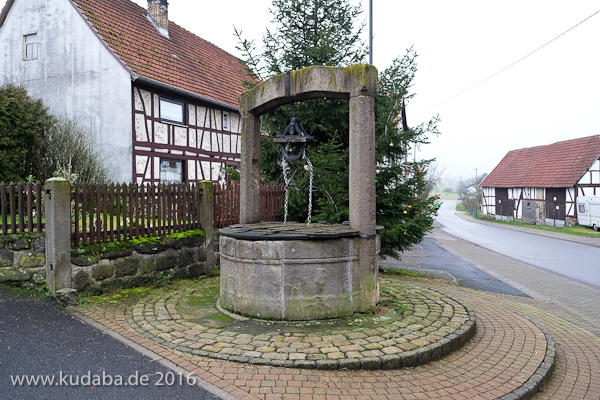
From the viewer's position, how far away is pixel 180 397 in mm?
3172

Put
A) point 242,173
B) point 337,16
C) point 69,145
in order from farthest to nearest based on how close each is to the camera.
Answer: point 69,145 < point 337,16 < point 242,173

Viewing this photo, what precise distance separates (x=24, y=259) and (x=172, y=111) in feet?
35.1

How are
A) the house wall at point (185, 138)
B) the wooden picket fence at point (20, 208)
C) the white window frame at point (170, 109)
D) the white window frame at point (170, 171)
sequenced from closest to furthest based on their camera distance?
the wooden picket fence at point (20, 208) < the house wall at point (185, 138) < the white window frame at point (170, 109) < the white window frame at point (170, 171)

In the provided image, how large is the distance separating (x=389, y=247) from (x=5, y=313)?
22.0ft

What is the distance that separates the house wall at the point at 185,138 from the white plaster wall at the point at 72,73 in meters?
0.49

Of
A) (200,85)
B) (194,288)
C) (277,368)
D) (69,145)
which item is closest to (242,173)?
(194,288)

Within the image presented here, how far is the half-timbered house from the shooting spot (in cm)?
1408

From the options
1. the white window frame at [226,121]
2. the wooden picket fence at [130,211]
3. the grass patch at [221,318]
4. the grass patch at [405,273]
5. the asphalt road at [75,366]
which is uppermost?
the white window frame at [226,121]

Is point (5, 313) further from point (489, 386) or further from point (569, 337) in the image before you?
point (569, 337)

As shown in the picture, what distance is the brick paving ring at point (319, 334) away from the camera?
3791mm

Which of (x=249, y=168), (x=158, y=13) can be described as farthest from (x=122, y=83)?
(x=249, y=168)

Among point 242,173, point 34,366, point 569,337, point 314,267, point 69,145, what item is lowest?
point 569,337

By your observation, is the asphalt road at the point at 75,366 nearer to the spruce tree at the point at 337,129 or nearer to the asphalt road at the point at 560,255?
the spruce tree at the point at 337,129

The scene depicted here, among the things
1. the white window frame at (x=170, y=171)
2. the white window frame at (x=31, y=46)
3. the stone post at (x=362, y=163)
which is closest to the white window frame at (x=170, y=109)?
the white window frame at (x=170, y=171)
